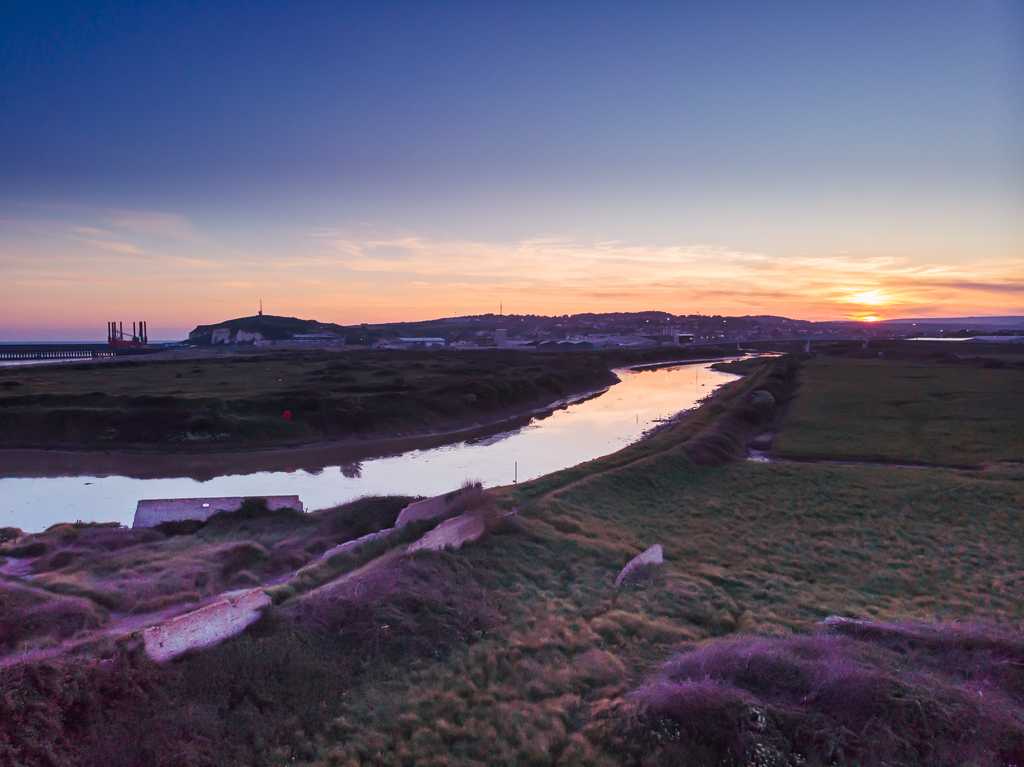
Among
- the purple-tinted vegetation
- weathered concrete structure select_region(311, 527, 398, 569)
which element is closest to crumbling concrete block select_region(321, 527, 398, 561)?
weathered concrete structure select_region(311, 527, 398, 569)

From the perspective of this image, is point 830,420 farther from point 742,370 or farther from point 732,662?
point 742,370

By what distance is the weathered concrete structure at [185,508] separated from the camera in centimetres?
1830

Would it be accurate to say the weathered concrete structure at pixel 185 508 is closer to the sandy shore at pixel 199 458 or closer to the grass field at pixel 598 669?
the grass field at pixel 598 669

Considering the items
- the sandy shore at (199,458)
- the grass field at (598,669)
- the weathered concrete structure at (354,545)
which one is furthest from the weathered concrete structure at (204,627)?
the sandy shore at (199,458)

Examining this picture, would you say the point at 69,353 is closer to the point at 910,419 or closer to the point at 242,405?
the point at 242,405

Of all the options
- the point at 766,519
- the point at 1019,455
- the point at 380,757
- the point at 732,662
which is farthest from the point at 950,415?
the point at 380,757

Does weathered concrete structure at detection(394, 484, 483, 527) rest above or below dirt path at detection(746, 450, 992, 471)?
above

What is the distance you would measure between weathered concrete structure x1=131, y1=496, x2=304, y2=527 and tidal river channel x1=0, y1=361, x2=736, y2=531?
129 inches

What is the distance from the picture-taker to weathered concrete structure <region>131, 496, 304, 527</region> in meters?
18.3

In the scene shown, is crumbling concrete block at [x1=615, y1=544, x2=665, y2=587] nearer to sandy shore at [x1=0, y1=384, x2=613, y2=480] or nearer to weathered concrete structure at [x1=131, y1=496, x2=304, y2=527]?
weathered concrete structure at [x1=131, y1=496, x2=304, y2=527]

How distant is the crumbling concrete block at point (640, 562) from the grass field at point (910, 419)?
17.5 m

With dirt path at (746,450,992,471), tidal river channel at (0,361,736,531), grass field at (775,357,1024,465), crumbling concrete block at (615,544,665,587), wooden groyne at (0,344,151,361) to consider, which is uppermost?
wooden groyne at (0,344,151,361)

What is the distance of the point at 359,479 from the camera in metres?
27.6

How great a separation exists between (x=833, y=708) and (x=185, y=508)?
1784 cm
